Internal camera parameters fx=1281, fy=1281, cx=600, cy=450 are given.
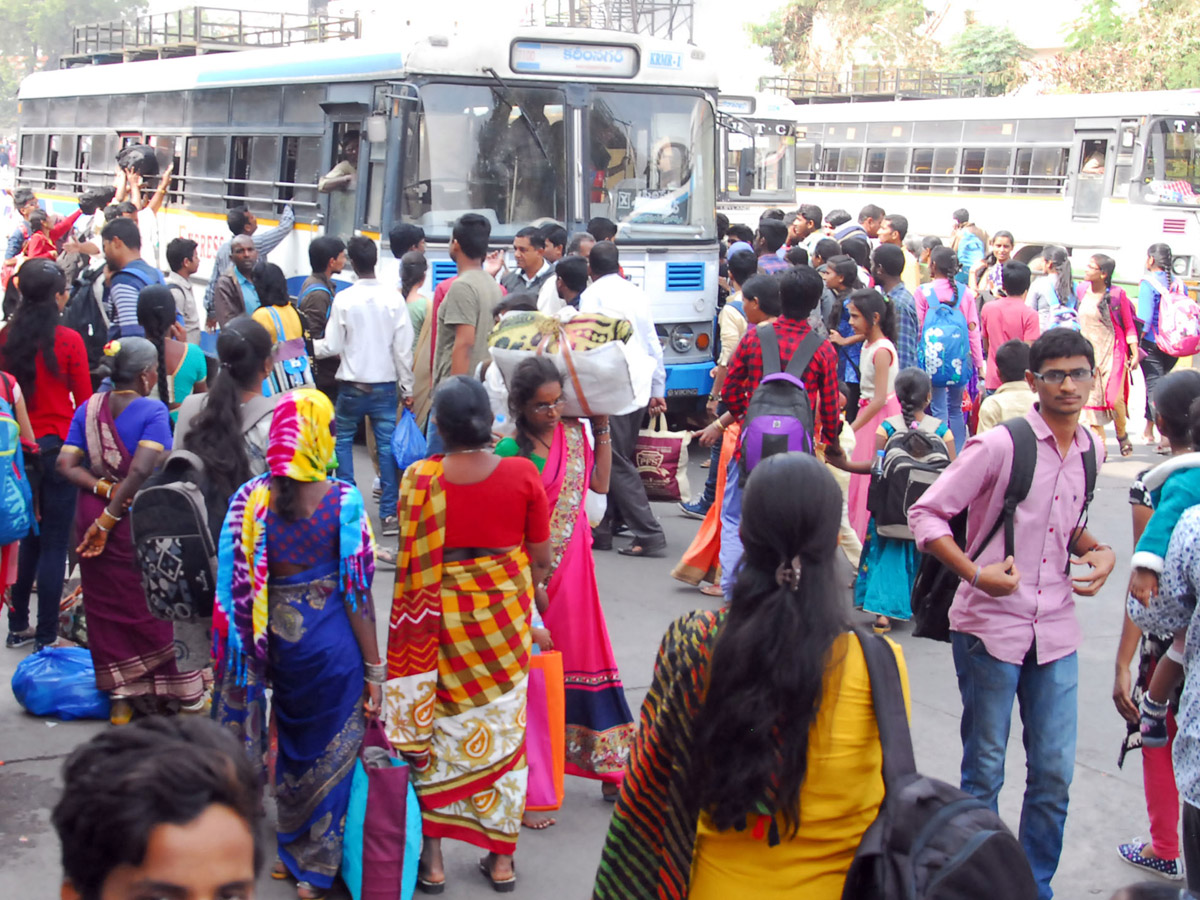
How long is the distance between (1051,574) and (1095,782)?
1.93m

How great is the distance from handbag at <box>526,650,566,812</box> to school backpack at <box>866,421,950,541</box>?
2.39 metres

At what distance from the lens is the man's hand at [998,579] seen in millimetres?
3562

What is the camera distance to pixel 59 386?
19.4 ft

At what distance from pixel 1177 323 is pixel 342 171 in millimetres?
7292

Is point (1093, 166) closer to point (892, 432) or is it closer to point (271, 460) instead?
point (892, 432)

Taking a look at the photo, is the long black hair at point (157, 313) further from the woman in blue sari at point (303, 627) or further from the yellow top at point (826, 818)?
the yellow top at point (826, 818)

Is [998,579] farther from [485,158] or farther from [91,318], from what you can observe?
[485,158]

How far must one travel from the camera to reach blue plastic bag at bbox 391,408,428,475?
7488mm

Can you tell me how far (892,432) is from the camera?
6473mm

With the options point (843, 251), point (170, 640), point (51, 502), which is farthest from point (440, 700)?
point (843, 251)

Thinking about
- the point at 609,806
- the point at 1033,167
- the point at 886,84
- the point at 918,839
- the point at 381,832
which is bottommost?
the point at 609,806

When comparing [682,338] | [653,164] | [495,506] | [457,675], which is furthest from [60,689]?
[653,164]

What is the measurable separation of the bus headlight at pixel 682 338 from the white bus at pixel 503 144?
1cm

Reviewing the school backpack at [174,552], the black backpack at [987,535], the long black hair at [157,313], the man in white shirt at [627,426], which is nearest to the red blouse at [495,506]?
the school backpack at [174,552]
